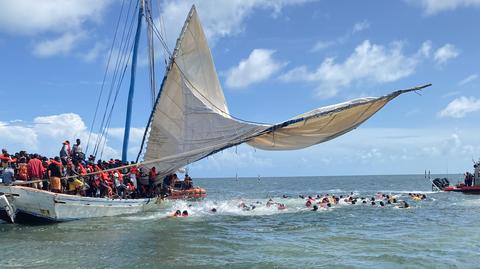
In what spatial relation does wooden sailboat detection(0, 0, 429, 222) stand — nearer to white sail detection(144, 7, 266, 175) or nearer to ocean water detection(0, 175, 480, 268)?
white sail detection(144, 7, 266, 175)

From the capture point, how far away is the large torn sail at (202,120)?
20.4 meters

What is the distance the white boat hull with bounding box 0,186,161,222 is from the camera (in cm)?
2148

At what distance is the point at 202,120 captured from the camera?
2731 centimetres

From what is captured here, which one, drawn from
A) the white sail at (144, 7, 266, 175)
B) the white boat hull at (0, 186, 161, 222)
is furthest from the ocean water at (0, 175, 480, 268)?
the white sail at (144, 7, 266, 175)

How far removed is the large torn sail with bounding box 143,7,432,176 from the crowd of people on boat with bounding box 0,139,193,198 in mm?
1667

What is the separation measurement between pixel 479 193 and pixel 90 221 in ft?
148

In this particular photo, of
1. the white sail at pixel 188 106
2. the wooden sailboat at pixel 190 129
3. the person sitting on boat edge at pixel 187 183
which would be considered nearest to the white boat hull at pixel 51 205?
the wooden sailboat at pixel 190 129

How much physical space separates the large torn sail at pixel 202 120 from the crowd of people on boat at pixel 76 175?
1667mm

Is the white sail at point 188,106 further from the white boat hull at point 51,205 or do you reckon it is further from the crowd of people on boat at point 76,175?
the white boat hull at point 51,205

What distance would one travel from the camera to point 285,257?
16.3m

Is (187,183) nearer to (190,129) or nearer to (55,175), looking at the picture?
(190,129)

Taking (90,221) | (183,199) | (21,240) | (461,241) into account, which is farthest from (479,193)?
(21,240)

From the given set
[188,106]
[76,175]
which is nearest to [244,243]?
[76,175]

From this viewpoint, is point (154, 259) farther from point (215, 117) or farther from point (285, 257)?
point (215, 117)
